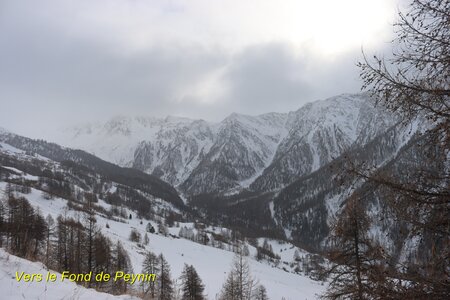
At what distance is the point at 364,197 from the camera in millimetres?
5551

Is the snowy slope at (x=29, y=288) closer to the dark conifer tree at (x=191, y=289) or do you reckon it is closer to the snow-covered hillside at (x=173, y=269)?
the snow-covered hillside at (x=173, y=269)

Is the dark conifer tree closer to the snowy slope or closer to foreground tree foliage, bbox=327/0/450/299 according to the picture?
the snowy slope

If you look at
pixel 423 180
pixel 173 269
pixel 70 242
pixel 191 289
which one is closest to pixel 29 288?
pixel 423 180

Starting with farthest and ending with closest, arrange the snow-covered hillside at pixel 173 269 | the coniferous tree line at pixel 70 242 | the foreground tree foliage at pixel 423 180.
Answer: the coniferous tree line at pixel 70 242
the snow-covered hillside at pixel 173 269
the foreground tree foliage at pixel 423 180

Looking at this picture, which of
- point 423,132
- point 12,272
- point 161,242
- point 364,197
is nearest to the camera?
point 423,132

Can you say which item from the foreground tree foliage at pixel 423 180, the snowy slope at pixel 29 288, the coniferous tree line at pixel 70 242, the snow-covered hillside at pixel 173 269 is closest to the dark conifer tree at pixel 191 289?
the snow-covered hillside at pixel 173 269

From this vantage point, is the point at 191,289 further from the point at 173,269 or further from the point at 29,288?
the point at 173,269

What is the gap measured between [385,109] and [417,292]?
9.32 ft

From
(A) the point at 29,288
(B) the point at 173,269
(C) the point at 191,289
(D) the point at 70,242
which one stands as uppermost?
(A) the point at 29,288

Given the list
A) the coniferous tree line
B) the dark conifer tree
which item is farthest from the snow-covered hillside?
the dark conifer tree

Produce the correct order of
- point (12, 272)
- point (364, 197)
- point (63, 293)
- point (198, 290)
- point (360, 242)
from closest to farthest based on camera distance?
point (364, 197) → point (63, 293) → point (12, 272) → point (360, 242) → point (198, 290)

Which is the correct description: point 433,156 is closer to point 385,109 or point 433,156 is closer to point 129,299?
point 385,109

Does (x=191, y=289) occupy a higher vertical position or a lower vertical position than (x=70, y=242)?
lower

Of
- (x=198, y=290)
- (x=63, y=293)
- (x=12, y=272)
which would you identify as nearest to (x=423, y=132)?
(x=63, y=293)
